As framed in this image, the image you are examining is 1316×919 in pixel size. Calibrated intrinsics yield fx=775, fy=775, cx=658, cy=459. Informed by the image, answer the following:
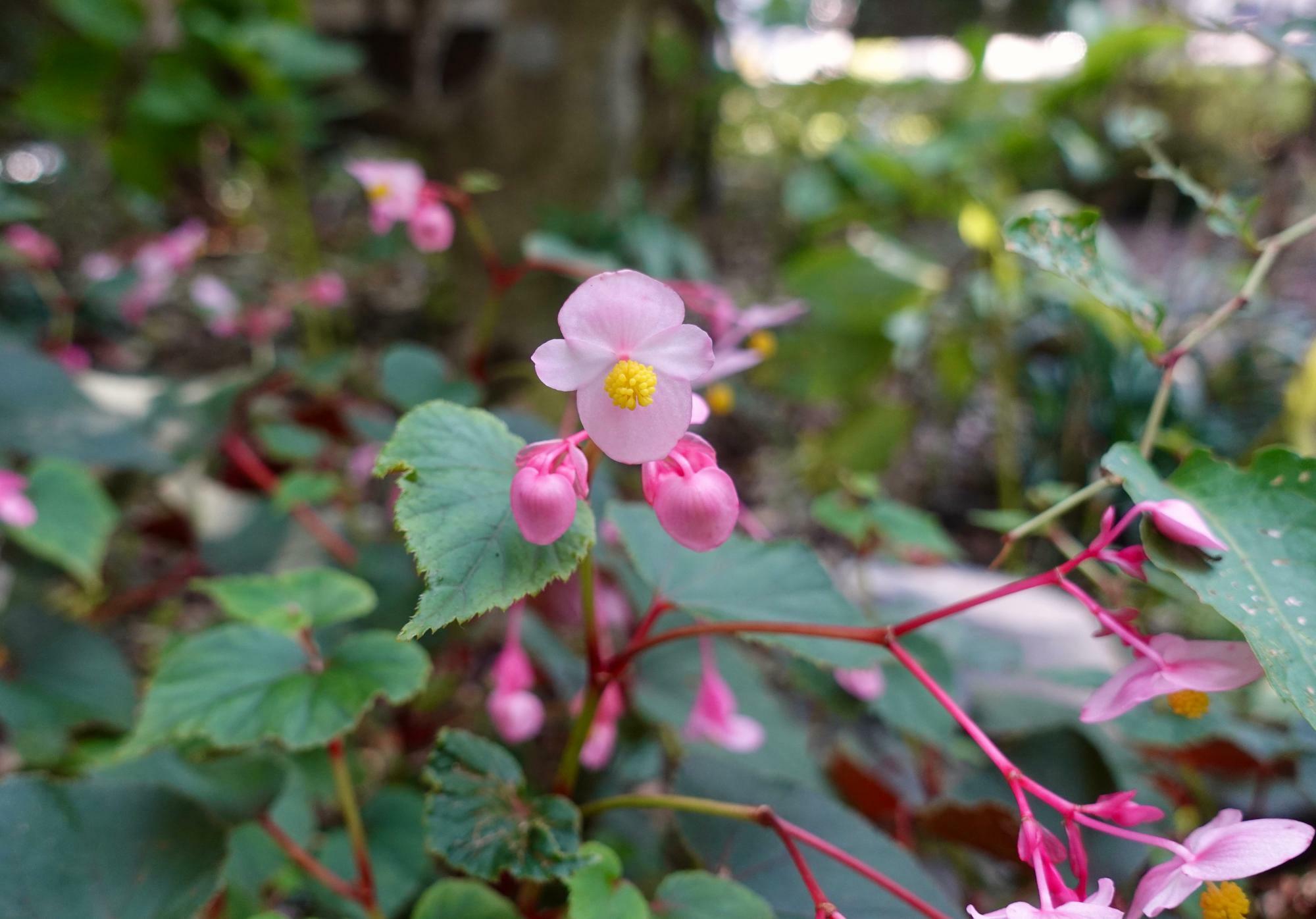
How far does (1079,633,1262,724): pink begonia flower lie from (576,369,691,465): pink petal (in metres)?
0.22

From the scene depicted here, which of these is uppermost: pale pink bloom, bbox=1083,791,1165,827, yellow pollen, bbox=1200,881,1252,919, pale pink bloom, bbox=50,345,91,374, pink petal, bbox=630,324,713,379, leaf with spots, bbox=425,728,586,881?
pink petal, bbox=630,324,713,379

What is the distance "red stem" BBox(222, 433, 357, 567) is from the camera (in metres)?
0.86

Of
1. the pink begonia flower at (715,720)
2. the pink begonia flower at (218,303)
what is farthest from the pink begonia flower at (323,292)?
the pink begonia flower at (715,720)

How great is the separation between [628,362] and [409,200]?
519 mm

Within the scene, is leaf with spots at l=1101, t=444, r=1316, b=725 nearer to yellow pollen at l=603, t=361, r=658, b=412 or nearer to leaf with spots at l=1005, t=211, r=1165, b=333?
leaf with spots at l=1005, t=211, r=1165, b=333

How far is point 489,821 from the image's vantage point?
385 mm

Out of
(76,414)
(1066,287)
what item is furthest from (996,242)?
(76,414)

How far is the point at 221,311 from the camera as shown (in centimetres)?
132

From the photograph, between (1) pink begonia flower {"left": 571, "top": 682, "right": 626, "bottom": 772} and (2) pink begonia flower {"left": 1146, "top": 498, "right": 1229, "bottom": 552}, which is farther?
(1) pink begonia flower {"left": 571, "top": 682, "right": 626, "bottom": 772}

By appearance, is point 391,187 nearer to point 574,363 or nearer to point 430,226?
point 430,226

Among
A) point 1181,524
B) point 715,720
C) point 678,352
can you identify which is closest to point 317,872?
point 715,720

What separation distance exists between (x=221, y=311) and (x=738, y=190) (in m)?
2.37

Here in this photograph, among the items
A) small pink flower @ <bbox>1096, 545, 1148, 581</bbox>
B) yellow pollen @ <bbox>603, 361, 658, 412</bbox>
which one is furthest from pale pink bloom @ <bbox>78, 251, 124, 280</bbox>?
small pink flower @ <bbox>1096, 545, 1148, 581</bbox>

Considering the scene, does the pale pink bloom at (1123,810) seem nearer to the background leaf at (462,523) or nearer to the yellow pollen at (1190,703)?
the yellow pollen at (1190,703)
